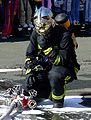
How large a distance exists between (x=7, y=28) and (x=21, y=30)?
528 millimetres

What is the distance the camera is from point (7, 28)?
40.3ft

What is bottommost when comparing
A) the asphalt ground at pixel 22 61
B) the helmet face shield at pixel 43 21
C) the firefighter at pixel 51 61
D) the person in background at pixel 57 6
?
the asphalt ground at pixel 22 61

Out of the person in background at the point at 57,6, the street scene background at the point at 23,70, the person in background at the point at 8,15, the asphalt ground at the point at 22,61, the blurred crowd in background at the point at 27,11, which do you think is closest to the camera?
the street scene background at the point at 23,70

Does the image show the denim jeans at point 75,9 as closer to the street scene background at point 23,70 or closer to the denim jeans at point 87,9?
the denim jeans at point 87,9

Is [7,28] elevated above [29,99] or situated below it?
below

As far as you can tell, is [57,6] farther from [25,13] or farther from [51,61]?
[51,61]

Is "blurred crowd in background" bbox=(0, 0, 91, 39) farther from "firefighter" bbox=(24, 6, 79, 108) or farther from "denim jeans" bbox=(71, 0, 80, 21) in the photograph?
"firefighter" bbox=(24, 6, 79, 108)

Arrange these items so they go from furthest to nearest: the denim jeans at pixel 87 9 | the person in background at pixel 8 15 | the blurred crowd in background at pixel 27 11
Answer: the denim jeans at pixel 87 9 → the blurred crowd in background at pixel 27 11 → the person in background at pixel 8 15

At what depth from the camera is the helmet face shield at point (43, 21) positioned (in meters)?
5.06

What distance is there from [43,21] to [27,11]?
24.3ft

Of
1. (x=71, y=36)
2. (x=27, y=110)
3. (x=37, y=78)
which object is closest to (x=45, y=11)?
(x=71, y=36)

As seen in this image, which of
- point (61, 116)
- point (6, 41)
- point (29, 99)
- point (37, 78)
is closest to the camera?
point (61, 116)

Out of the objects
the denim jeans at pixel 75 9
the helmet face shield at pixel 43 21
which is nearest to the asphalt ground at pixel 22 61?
the denim jeans at pixel 75 9

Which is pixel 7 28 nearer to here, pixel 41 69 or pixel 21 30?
pixel 21 30
